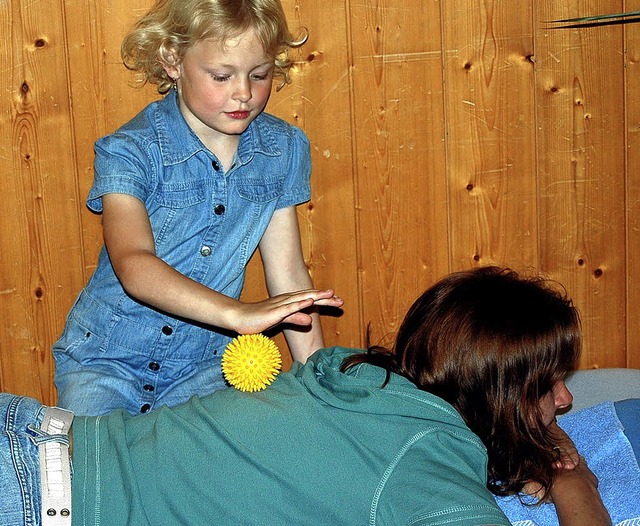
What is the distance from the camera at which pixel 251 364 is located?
134 cm

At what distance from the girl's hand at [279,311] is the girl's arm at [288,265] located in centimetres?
51

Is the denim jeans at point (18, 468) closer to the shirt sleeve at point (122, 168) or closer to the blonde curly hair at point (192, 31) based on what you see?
the shirt sleeve at point (122, 168)

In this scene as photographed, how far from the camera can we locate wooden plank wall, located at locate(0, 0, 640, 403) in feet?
5.90

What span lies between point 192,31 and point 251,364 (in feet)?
2.05

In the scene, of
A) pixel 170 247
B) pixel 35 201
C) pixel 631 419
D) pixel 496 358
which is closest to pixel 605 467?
pixel 631 419

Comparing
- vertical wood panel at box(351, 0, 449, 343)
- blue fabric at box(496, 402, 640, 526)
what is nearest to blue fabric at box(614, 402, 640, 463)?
blue fabric at box(496, 402, 640, 526)

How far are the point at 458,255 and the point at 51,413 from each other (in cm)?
100

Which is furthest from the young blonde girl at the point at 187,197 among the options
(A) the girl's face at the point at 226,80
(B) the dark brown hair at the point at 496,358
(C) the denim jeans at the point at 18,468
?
(B) the dark brown hair at the point at 496,358

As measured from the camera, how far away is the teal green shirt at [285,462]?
3.81 feet

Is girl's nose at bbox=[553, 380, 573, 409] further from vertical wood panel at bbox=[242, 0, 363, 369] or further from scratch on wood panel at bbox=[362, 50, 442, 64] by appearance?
scratch on wood panel at bbox=[362, 50, 442, 64]

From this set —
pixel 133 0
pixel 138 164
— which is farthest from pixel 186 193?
pixel 133 0

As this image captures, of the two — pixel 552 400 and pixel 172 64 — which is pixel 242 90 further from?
pixel 552 400

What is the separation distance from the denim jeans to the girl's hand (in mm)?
301

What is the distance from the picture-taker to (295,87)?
1.86m
